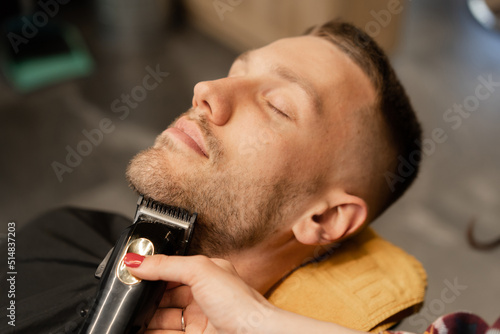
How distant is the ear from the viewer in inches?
45.6

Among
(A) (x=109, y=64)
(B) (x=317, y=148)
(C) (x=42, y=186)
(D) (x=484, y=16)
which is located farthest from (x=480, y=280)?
(A) (x=109, y=64)

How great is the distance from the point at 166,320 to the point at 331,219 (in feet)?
1.31

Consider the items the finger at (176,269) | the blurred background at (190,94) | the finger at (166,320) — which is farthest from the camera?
the blurred background at (190,94)

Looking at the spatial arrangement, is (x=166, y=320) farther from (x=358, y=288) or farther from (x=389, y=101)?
(x=389, y=101)

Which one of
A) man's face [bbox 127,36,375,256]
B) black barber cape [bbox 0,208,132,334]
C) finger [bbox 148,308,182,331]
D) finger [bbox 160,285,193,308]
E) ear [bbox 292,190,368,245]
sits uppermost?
man's face [bbox 127,36,375,256]

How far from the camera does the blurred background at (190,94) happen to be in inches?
70.7

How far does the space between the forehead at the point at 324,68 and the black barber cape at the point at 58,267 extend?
0.59 metres

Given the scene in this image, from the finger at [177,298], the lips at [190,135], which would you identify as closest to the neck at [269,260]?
the finger at [177,298]

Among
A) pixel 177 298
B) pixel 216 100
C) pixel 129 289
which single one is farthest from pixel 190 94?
pixel 129 289

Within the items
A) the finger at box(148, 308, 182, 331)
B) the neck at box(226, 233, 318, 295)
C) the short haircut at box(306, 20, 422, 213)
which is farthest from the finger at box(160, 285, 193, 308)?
the short haircut at box(306, 20, 422, 213)

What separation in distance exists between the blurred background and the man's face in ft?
1.97

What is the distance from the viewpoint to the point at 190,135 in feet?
3.64

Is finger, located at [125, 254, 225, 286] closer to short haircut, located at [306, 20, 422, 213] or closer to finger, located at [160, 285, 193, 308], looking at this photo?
finger, located at [160, 285, 193, 308]

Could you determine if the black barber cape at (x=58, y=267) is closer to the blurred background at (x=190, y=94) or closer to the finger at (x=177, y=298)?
the finger at (x=177, y=298)
